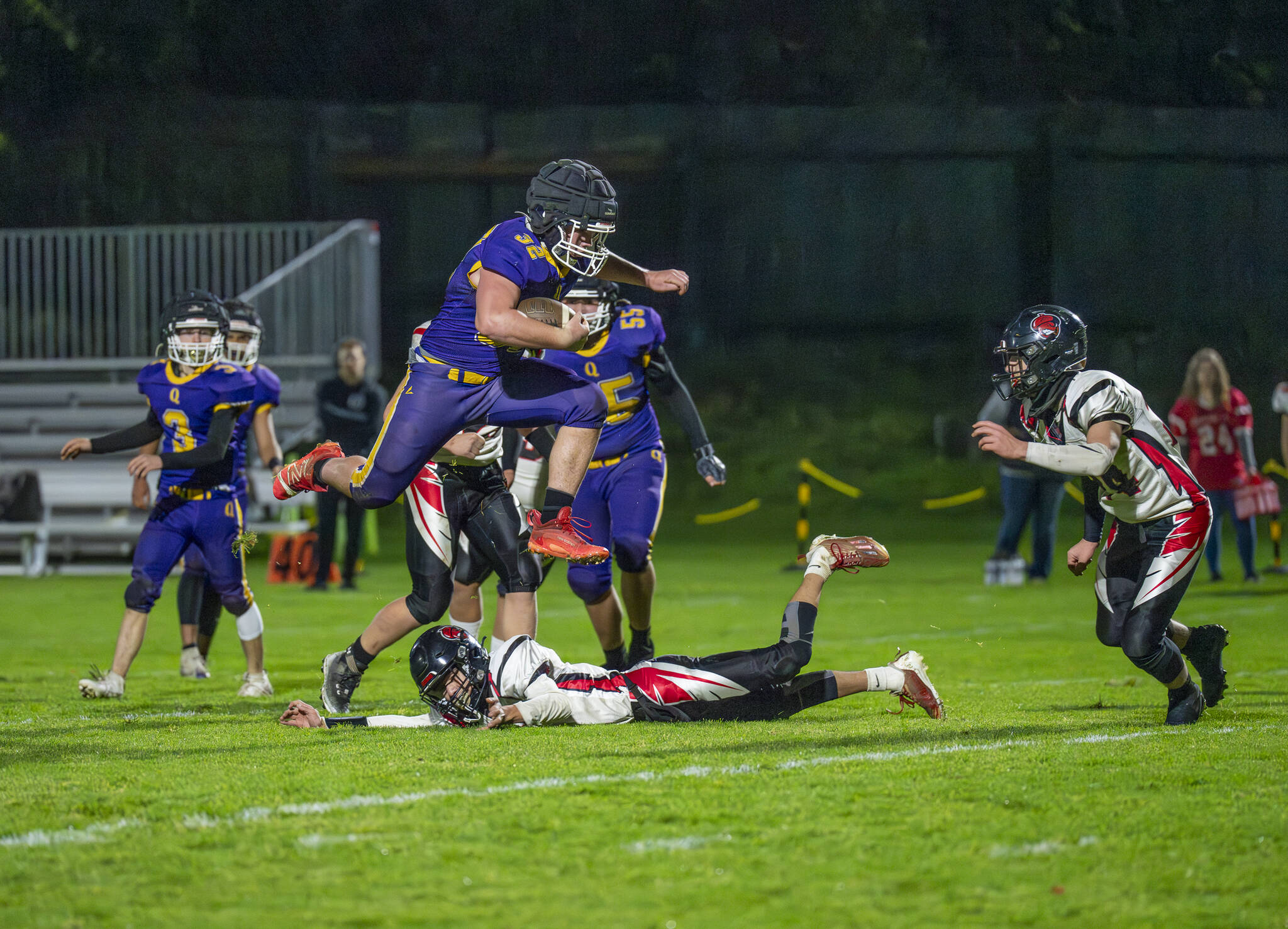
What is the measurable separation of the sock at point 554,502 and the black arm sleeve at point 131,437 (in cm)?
238

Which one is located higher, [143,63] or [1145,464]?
[143,63]

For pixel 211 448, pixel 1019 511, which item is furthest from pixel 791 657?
pixel 1019 511

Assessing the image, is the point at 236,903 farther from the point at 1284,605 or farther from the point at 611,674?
the point at 1284,605

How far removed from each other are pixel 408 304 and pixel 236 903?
2249cm

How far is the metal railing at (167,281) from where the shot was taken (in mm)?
18547

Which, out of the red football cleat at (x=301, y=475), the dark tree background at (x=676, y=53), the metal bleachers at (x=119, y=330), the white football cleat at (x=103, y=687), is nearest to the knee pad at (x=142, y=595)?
the white football cleat at (x=103, y=687)

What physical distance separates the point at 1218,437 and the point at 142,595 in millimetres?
9243

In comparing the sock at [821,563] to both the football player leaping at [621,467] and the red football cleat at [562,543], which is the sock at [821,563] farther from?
the football player leaping at [621,467]

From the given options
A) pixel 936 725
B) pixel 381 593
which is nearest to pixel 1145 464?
pixel 936 725

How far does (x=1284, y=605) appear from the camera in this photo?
11.5m

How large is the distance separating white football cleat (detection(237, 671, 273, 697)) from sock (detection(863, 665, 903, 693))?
3108 mm

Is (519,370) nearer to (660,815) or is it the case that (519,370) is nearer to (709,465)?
(709,465)

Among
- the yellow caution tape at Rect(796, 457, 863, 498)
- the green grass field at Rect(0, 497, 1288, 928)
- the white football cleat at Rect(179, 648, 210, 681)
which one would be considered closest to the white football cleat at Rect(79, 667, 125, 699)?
the green grass field at Rect(0, 497, 1288, 928)

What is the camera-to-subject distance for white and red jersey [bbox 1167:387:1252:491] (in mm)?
13031
